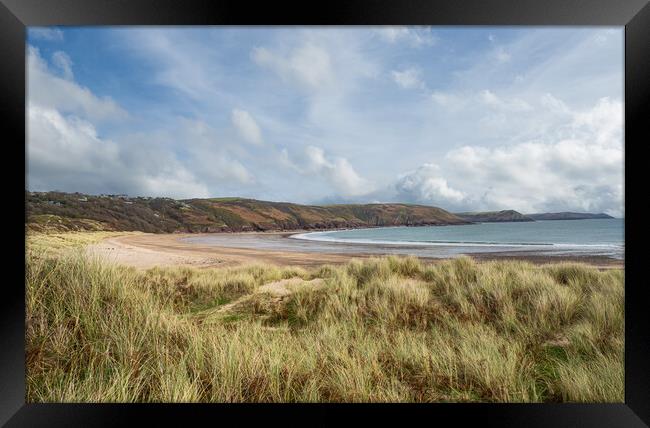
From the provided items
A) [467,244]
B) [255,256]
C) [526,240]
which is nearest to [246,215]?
[255,256]

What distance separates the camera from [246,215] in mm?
30703

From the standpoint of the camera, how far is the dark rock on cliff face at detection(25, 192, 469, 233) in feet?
73.6

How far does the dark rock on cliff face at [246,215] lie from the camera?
2244 centimetres

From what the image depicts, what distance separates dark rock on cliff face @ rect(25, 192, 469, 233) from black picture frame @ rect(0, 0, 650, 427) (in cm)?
2170

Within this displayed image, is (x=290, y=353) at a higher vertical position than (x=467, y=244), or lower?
higher

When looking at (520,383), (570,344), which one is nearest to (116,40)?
(520,383)

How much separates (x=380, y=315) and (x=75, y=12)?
11.6 ft

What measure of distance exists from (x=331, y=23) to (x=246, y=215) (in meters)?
30.2

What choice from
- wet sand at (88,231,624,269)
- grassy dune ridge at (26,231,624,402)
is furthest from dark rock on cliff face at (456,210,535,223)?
grassy dune ridge at (26,231,624,402)

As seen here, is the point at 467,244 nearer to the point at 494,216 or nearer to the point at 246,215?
the point at 494,216

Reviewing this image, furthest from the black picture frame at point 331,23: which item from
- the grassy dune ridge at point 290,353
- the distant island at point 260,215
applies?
the distant island at point 260,215

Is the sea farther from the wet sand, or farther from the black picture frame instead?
the black picture frame

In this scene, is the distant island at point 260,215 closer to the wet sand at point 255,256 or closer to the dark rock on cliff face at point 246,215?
the dark rock on cliff face at point 246,215

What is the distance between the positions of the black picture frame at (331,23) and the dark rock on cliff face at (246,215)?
21.7m
